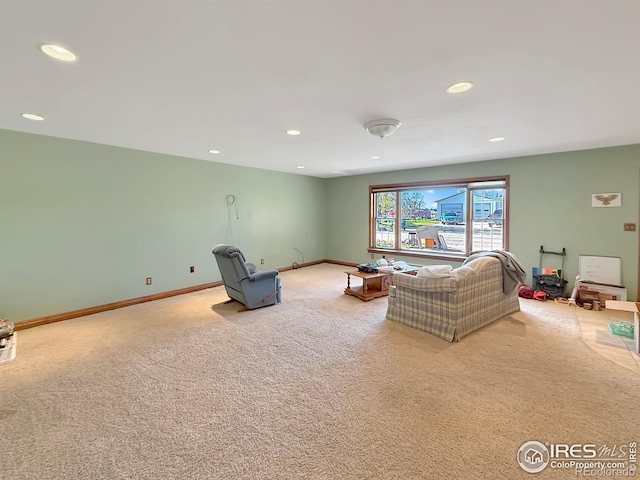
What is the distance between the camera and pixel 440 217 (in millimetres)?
6340

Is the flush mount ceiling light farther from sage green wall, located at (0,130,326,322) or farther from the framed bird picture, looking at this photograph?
the framed bird picture

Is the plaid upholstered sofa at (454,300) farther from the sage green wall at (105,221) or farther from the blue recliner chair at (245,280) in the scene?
the sage green wall at (105,221)

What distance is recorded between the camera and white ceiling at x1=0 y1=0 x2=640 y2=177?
57.4 inches

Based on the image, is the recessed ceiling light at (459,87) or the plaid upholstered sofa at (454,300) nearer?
the recessed ceiling light at (459,87)

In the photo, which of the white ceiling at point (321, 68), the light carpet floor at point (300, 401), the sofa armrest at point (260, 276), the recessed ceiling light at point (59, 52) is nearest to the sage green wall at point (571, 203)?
the white ceiling at point (321, 68)

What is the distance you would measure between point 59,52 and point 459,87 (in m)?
2.80

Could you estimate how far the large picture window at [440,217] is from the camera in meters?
5.53

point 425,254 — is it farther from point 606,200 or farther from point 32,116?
point 32,116

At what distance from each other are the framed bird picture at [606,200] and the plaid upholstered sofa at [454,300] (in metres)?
2.21

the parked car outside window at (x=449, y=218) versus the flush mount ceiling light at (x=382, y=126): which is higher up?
the flush mount ceiling light at (x=382, y=126)

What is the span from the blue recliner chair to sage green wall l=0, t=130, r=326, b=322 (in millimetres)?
1300

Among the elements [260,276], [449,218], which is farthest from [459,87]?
[449,218]

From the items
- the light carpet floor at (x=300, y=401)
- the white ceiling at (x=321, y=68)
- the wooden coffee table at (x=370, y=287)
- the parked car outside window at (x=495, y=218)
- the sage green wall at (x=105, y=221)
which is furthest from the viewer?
the parked car outside window at (x=495, y=218)

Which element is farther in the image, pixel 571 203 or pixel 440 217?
pixel 440 217
